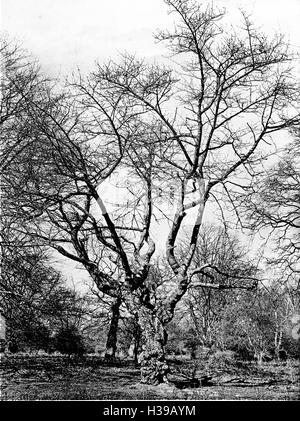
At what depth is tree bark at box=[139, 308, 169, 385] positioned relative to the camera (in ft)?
33.3

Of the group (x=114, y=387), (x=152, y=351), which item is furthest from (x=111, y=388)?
(x=152, y=351)

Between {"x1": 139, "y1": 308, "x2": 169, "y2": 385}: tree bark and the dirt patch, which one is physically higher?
{"x1": 139, "y1": 308, "x2": 169, "y2": 385}: tree bark

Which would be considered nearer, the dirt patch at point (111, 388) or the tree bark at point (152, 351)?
the dirt patch at point (111, 388)

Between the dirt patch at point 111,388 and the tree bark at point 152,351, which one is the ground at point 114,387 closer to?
the dirt patch at point 111,388

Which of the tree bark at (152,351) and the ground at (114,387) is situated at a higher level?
the tree bark at (152,351)

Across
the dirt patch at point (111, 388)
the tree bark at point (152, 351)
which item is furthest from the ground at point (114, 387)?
the tree bark at point (152, 351)

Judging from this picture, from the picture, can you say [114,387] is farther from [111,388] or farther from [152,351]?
[152,351]

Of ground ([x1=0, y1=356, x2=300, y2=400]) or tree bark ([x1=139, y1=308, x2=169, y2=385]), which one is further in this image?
tree bark ([x1=139, y1=308, x2=169, y2=385])

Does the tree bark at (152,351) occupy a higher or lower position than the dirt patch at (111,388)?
higher

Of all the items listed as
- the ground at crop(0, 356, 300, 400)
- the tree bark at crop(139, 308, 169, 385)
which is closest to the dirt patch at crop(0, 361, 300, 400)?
the ground at crop(0, 356, 300, 400)

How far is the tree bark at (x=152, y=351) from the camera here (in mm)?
10141

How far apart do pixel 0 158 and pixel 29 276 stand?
9.52ft

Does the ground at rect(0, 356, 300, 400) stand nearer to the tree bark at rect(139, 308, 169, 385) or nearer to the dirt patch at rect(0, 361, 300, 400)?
the dirt patch at rect(0, 361, 300, 400)

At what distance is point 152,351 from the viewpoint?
34.1ft
